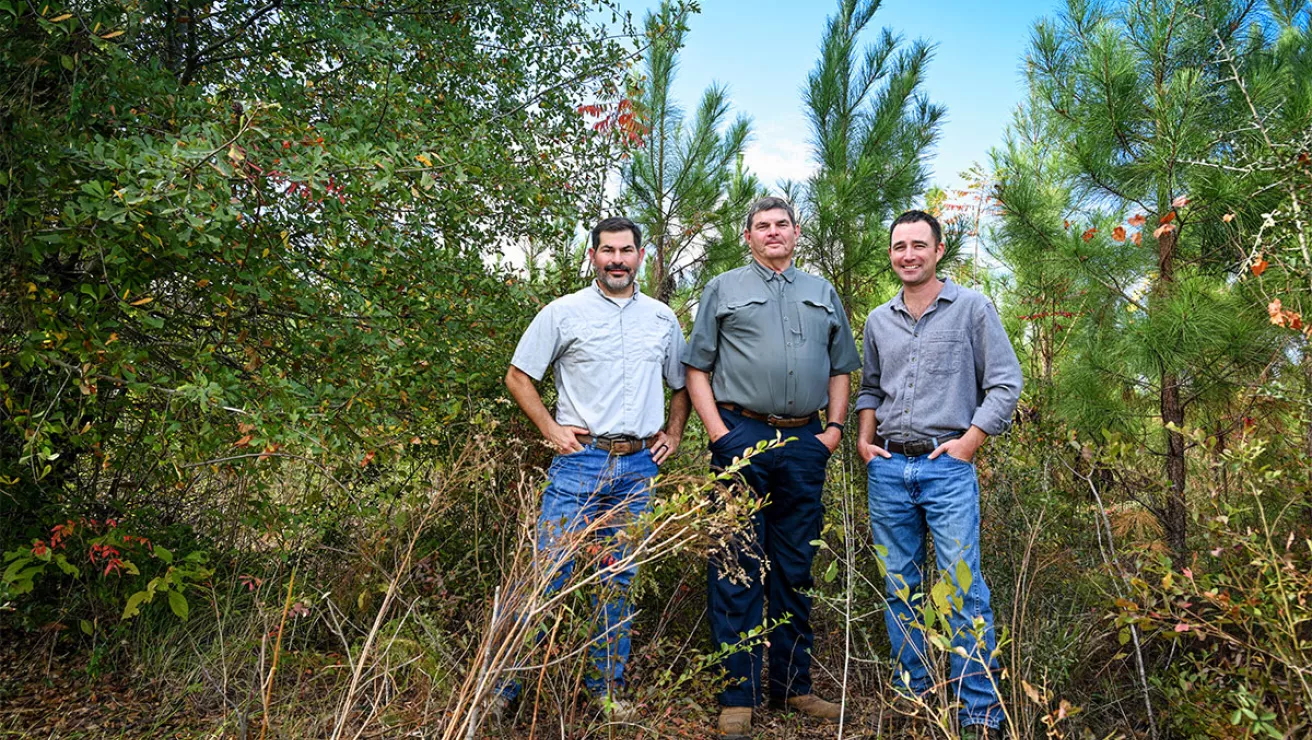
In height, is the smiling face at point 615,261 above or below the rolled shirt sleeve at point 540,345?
above

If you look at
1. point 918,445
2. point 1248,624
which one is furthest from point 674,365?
point 1248,624

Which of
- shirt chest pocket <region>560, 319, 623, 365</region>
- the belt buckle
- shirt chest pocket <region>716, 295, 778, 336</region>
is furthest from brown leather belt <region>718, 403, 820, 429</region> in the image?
shirt chest pocket <region>560, 319, 623, 365</region>

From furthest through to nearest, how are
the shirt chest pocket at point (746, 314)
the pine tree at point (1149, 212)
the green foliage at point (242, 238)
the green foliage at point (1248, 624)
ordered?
1. the pine tree at point (1149, 212)
2. the shirt chest pocket at point (746, 314)
3. the green foliage at point (242, 238)
4. the green foliage at point (1248, 624)

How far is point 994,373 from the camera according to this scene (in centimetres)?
309

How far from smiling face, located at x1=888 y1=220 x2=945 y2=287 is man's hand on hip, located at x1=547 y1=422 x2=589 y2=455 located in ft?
4.49

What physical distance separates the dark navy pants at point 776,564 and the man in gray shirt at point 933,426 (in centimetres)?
26

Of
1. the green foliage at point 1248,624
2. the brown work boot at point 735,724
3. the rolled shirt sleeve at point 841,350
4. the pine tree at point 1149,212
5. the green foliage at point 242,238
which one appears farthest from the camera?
the pine tree at point 1149,212

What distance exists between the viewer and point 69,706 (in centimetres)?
344

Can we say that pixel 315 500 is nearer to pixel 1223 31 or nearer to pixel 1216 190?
pixel 1216 190

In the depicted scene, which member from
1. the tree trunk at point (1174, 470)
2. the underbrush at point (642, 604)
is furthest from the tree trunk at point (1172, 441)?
the underbrush at point (642, 604)

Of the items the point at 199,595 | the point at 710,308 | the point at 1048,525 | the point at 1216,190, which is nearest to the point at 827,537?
the point at 1048,525

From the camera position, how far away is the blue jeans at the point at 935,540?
297 cm

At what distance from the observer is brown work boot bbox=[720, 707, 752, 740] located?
3.12m

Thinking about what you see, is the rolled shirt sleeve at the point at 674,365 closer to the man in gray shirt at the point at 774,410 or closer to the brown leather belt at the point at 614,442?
the man in gray shirt at the point at 774,410
